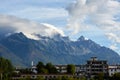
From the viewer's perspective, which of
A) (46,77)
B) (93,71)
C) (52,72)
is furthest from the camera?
(93,71)

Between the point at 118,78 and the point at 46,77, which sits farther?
the point at 46,77

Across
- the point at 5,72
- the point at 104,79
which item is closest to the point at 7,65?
the point at 5,72

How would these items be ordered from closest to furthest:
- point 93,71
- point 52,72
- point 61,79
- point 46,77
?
point 61,79
point 46,77
point 52,72
point 93,71

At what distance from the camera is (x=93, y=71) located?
19862cm

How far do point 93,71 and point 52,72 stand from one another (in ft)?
137

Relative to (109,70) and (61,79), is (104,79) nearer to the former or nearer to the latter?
(61,79)

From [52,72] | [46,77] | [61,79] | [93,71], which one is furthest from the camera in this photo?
[93,71]

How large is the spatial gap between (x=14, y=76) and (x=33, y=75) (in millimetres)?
8093

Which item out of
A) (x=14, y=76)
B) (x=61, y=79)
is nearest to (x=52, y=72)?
(x=14, y=76)

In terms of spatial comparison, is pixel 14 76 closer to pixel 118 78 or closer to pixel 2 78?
pixel 2 78

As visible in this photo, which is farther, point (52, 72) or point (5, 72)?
point (52, 72)

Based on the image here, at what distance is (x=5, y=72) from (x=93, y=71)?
60.9 metres

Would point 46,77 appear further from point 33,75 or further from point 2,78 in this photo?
point 2,78

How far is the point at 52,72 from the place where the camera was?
16238cm
